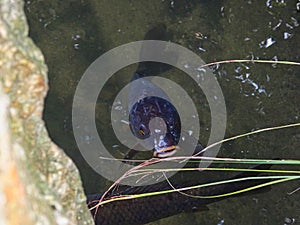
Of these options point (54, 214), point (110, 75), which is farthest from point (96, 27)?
point (54, 214)

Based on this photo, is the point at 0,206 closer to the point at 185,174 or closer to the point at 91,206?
the point at 91,206

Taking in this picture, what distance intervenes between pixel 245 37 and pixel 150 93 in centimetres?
88

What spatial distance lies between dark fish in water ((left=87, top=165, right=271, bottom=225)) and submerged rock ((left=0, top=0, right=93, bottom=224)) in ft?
3.59

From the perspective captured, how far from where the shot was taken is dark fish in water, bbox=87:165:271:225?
2873mm

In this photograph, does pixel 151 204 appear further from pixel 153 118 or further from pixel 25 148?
pixel 25 148

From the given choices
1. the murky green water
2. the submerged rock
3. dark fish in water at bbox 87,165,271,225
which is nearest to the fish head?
dark fish in water at bbox 87,165,271,225

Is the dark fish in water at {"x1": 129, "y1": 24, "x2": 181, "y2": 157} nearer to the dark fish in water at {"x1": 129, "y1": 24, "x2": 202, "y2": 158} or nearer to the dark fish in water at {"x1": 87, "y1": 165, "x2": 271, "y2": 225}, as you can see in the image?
the dark fish in water at {"x1": 129, "y1": 24, "x2": 202, "y2": 158}

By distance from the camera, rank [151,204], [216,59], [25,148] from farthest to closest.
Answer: [216,59]
[151,204]
[25,148]

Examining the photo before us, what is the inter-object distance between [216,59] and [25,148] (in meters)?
2.33

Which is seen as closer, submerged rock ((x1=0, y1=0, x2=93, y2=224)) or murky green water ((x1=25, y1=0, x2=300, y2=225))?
submerged rock ((x1=0, y1=0, x2=93, y2=224))

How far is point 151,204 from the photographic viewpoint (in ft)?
9.63

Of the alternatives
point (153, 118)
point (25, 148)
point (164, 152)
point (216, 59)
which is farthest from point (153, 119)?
point (25, 148)

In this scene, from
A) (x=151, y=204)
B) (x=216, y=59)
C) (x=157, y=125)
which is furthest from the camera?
(x=216, y=59)

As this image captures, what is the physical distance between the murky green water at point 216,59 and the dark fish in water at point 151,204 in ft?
1.67
